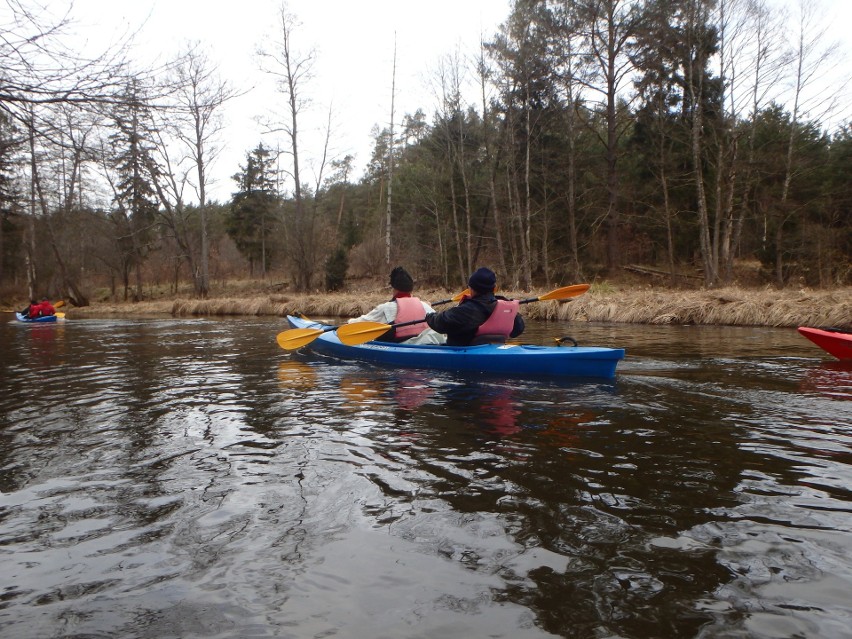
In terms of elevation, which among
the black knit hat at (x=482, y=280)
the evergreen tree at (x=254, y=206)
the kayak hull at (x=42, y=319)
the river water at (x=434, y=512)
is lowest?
the river water at (x=434, y=512)

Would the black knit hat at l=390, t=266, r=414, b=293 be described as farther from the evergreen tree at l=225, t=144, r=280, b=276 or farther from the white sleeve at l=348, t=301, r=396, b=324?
the evergreen tree at l=225, t=144, r=280, b=276

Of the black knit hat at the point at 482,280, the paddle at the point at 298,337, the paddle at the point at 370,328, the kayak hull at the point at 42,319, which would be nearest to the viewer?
the black knit hat at the point at 482,280

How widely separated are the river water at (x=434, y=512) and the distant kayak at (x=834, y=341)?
1.15 metres

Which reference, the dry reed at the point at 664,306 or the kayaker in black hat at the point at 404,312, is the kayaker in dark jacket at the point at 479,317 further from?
the dry reed at the point at 664,306

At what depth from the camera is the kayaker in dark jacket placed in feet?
20.6

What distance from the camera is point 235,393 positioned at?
5898 millimetres

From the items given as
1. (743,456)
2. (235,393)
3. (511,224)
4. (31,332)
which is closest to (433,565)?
(743,456)

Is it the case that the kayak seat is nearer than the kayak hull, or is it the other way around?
the kayak seat

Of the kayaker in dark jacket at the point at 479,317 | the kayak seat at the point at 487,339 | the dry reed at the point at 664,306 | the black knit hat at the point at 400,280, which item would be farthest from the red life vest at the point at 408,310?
the dry reed at the point at 664,306

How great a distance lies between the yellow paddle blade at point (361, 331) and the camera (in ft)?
24.2

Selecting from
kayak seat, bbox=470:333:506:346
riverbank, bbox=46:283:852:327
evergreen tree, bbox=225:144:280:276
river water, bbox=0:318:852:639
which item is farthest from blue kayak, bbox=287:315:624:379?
evergreen tree, bbox=225:144:280:276

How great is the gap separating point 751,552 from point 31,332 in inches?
629

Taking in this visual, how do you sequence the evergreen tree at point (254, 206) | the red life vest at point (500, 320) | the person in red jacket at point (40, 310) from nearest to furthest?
the red life vest at point (500, 320), the person in red jacket at point (40, 310), the evergreen tree at point (254, 206)

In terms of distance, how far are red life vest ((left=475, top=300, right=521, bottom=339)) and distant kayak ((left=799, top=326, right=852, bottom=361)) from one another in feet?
11.0
